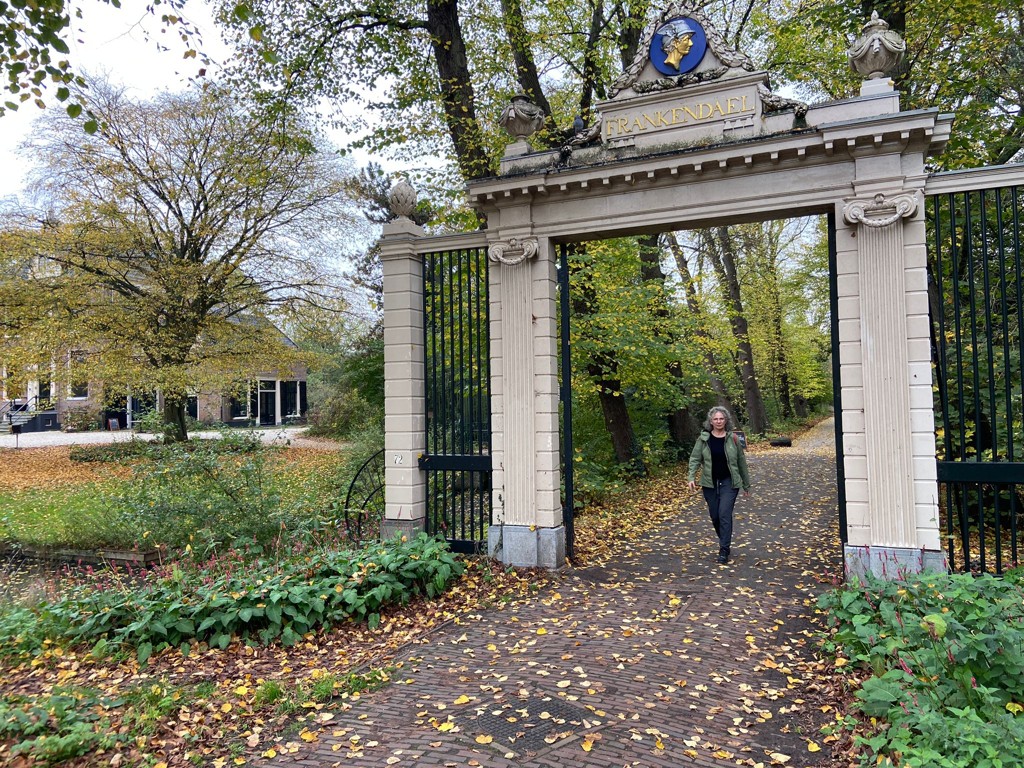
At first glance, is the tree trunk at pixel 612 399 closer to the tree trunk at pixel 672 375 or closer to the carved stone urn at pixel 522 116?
the tree trunk at pixel 672 375

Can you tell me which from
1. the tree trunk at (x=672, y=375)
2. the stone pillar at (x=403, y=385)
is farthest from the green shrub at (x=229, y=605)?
the tree trunk at (x=672, y=375)

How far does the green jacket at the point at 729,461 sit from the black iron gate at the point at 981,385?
2.04m

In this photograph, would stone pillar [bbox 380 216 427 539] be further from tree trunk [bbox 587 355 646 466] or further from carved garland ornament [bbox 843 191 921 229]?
tree trunk [bbox 587 355 646 466]

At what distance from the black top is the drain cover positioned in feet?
13.4

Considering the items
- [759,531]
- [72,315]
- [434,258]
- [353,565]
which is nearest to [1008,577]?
[759,531]

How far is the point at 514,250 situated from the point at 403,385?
2.27m

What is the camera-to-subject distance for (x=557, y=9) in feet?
46.2

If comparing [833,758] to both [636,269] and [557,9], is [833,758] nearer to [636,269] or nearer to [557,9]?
[636,269]

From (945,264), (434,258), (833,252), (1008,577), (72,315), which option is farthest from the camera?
(72,315)

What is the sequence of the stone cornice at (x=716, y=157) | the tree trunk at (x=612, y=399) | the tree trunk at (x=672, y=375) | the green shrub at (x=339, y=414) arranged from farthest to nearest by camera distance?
the green shrub at (x=339, y=414) → the tree trunk at (x=672, y=375) → the tree trunk at (x=612, y=399) → the stone cornice at (x=716, y=157)

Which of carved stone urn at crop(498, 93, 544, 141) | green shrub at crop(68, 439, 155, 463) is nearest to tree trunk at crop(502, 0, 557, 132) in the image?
carved stone urn at crop(498, 93, 544, 141)

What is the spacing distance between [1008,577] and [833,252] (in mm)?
3447

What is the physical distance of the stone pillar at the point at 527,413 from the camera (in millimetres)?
7508

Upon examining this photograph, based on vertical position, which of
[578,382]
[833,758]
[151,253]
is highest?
[151,253]
